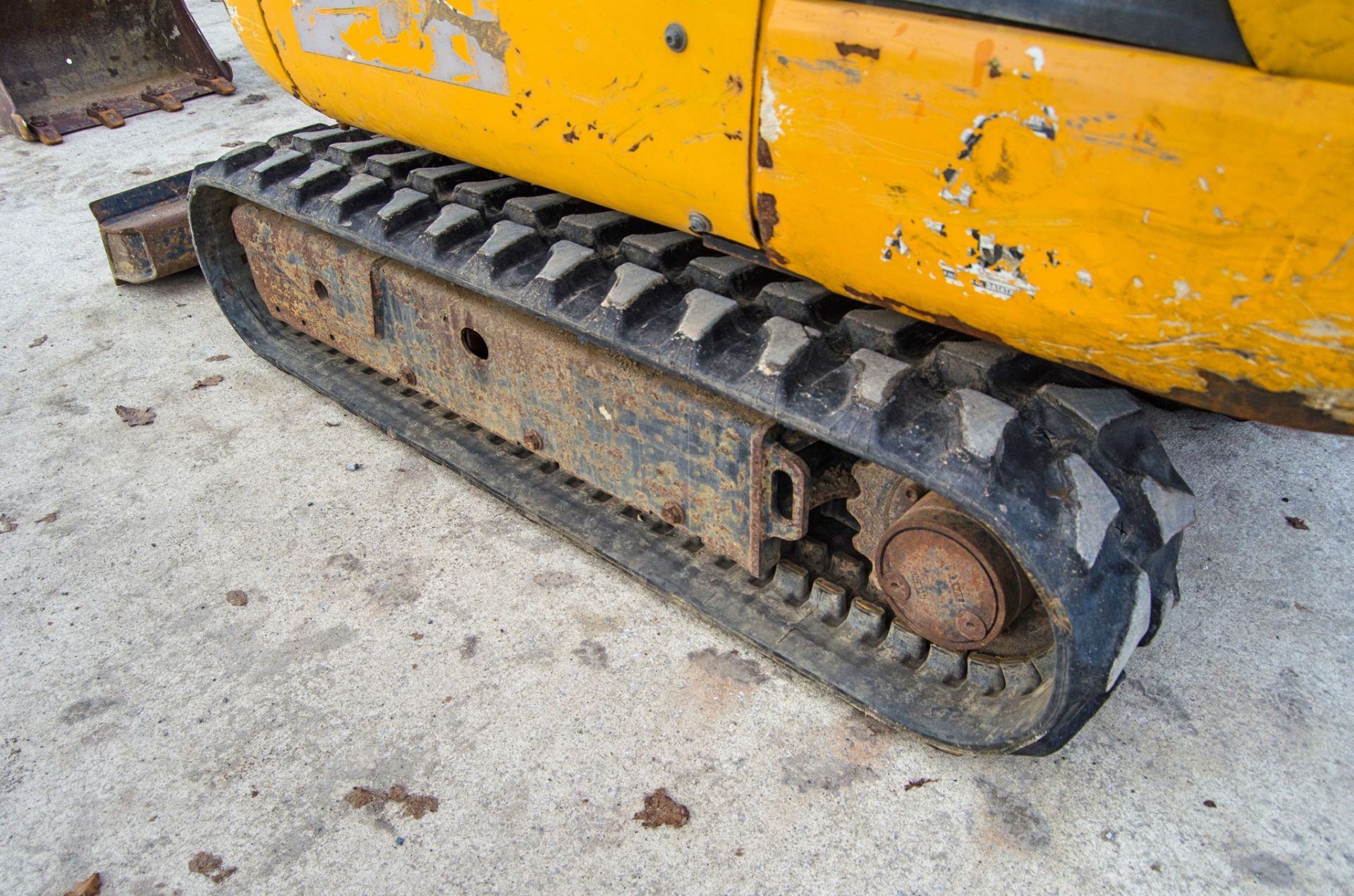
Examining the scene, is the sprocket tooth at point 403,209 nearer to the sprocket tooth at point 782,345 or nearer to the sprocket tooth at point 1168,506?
the sprocket tooth at point 782,345

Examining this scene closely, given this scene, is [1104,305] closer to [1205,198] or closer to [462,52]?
[1205,198]

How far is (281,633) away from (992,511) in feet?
4.92

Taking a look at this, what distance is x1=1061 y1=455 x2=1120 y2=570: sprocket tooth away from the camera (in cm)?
148

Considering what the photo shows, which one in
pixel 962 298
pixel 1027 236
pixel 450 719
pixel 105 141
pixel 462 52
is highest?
pixel 462 52

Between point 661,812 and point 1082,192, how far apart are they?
120cm

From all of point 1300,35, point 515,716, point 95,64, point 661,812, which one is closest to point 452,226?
point 515,716

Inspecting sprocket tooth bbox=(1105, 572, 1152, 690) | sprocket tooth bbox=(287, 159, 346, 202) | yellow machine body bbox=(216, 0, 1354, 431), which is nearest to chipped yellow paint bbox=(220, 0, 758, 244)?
yellow machine body bbox=(216, 0, 1354, 431)

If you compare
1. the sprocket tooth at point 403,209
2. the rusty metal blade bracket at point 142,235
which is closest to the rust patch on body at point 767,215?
the sprocket tooth at point 403,209

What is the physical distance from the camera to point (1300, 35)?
41.4 inches

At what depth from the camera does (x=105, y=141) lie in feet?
16.1

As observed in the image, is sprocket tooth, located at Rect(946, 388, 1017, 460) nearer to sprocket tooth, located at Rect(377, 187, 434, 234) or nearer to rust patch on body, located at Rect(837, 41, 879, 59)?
rust patch on body, located at Rect(837, 41, 879, 59)

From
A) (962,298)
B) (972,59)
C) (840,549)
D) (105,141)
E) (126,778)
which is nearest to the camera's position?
(972,59)

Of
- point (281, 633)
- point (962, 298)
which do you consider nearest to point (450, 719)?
point (281, 633)

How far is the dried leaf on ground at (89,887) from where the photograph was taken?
1.66m
